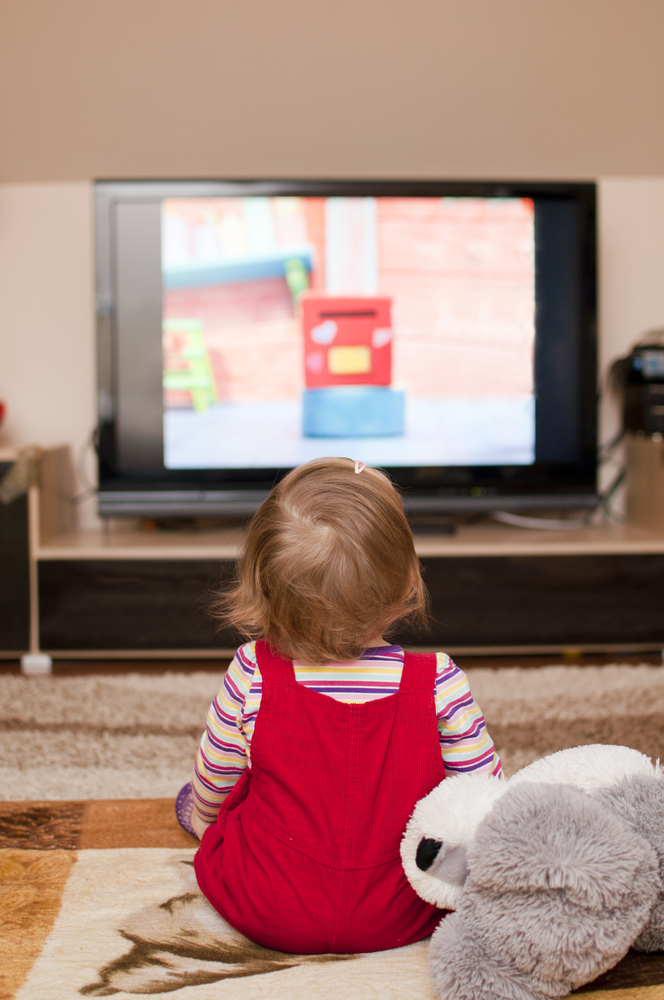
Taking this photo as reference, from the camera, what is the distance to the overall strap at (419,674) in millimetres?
829

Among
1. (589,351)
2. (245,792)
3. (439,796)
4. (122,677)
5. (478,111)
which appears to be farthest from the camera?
(478,111)

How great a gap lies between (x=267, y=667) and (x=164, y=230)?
5.74 feet

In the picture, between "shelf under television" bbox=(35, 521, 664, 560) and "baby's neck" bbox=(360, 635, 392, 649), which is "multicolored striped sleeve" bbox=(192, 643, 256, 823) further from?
"shelf under television" bbox=(35, 521, 664, 560)

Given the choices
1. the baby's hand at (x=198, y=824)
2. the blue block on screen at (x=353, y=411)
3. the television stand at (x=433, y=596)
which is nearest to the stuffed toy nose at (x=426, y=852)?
the baby's hand at (x=198, y=824)

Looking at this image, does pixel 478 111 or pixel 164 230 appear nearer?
pixel 164 230

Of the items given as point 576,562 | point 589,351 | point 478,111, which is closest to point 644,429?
point 589,351

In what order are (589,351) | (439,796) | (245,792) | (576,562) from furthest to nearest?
(589,351) < (576,562) < (245,792) < (439,796)

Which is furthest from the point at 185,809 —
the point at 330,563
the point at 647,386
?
the point at 647,386

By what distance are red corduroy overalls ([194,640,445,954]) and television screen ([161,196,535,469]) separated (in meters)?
1.55

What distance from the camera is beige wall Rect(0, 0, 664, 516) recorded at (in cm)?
230

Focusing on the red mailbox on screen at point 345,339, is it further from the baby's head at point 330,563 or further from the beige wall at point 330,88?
the baby's head at point 330,563

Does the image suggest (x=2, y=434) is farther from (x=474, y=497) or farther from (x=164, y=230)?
(x=474, y=497)

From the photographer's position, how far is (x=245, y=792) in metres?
0.91

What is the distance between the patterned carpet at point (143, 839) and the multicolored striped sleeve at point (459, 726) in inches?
7.4
